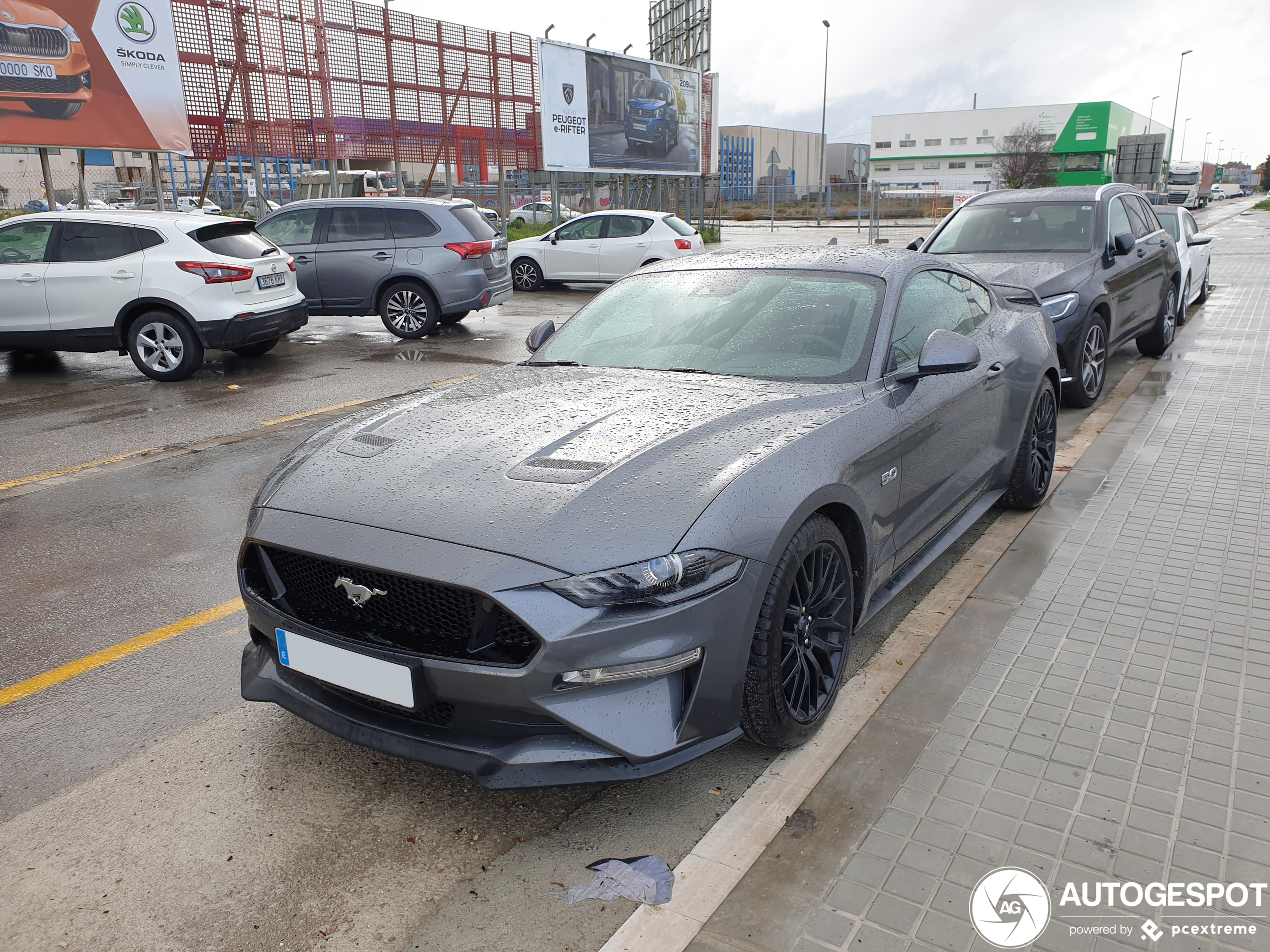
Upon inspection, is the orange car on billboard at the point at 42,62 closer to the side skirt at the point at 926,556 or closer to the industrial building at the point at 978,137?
the side skirt at the point at 926,556

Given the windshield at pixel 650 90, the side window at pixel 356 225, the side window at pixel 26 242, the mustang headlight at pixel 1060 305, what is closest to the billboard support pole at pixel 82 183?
the side window at pixel 356 225

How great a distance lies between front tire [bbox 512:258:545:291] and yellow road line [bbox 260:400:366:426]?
999 cm

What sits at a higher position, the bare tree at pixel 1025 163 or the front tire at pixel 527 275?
the bare tree at pixel 1025 163

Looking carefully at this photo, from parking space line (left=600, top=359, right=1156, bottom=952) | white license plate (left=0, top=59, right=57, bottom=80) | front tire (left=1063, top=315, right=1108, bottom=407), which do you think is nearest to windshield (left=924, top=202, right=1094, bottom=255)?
front tire (left=1063, top=315, right=1108, bottom=407)

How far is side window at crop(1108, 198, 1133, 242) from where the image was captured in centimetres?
823

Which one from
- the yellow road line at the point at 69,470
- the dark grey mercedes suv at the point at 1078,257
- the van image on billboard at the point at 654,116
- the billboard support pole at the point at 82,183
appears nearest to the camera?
the yellow road line at the point at 69,470

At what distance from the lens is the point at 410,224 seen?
39.9 feet

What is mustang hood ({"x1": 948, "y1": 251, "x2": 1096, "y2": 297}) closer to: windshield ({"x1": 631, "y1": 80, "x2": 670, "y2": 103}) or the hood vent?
the hood vent

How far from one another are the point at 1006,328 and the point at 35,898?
4.68 m

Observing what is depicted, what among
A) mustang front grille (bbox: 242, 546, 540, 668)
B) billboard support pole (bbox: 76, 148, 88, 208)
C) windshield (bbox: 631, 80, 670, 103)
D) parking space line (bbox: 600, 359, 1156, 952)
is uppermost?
windshield (bbox: 631, 80, 670, 103)

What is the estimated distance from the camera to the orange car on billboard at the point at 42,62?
1519 centimetres

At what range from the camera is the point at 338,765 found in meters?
3.03

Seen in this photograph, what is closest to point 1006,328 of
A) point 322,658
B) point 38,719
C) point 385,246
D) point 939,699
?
point 939,699

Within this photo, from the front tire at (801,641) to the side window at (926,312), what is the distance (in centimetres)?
109
